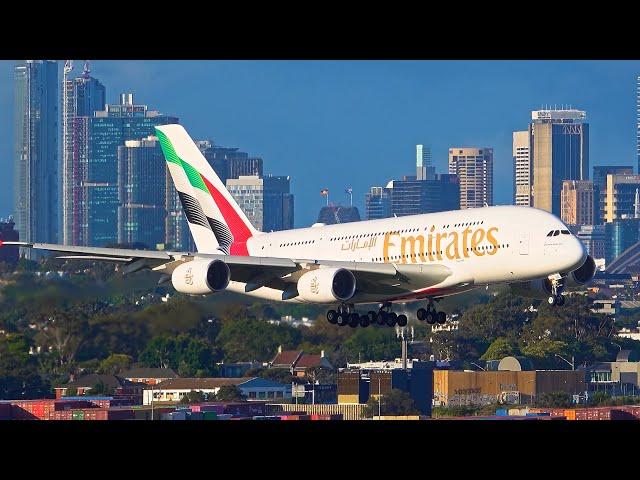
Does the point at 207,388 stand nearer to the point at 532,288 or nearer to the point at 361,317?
the point at 361,317

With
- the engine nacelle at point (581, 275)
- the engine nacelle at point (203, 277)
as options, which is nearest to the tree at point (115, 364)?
the engine nacelle at point (203, 277)

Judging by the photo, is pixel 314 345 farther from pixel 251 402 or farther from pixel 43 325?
pixel 43 325

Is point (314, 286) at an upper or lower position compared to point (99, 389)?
upper

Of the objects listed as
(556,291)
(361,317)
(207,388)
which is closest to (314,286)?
(361,317)

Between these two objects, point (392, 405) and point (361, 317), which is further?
point (392, 405)

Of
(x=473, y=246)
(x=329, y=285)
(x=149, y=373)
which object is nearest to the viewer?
(x=473, y=246)
